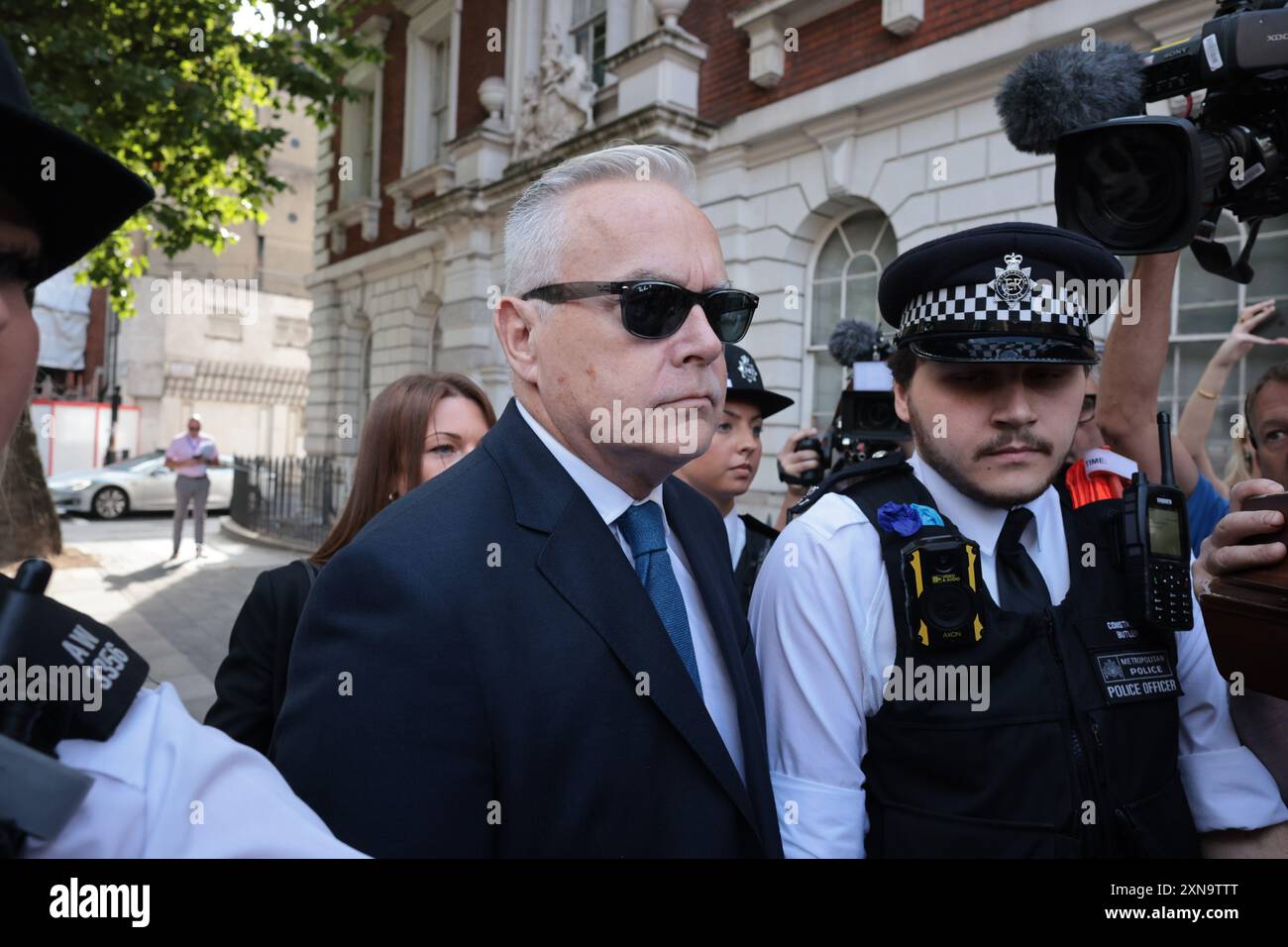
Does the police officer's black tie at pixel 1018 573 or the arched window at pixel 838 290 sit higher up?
the arched window at pixel 838 290

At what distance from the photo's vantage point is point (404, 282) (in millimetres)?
15898

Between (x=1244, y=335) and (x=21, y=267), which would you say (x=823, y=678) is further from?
(x=1244, y=335)

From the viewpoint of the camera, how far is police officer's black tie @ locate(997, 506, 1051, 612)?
5.85 ft

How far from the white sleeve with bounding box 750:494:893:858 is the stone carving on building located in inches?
410

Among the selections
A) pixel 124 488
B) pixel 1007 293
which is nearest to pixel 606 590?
pixel 1007 293

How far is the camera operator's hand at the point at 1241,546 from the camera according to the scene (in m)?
1.48

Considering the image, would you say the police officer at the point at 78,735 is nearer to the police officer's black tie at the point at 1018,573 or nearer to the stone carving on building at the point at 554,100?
the police officer's black tie at the point at 1018,573

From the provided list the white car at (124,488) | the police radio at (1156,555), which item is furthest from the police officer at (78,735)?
the white car at (124,488)

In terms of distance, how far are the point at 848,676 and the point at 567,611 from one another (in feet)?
2.03

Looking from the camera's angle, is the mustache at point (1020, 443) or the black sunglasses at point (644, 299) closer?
the black sunglasses at point (644, 299)

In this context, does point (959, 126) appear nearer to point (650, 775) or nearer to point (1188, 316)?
point (1188, 316)

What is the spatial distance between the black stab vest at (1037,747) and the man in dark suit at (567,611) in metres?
0.29

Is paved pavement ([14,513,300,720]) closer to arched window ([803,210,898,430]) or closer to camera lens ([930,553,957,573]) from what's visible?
camera lens ([930,553,957,573])

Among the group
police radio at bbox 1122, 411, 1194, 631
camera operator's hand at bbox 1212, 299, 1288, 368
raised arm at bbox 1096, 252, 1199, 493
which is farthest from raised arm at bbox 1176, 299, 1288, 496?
police radio at bbox 1122, 411, 1194, 631
